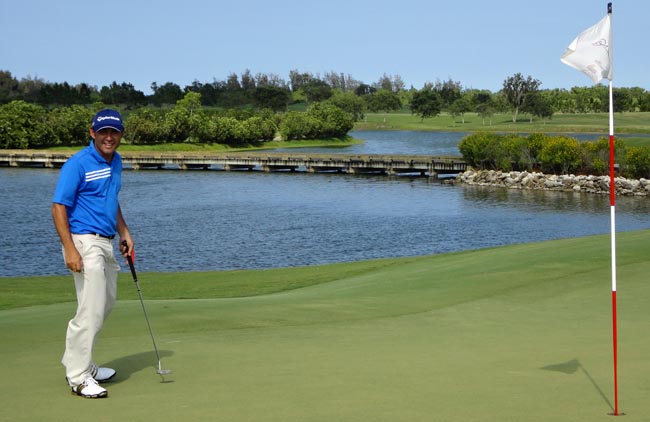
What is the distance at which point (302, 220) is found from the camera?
2355 inches

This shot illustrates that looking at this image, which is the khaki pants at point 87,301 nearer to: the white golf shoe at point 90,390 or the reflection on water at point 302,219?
the white golf shoe at point 90,390

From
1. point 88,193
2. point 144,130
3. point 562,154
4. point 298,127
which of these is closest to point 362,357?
point 88,193

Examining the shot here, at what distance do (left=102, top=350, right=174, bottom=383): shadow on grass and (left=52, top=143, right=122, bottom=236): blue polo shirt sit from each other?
146 cm

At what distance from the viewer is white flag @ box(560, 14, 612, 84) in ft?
25.7

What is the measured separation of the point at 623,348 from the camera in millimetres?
10523

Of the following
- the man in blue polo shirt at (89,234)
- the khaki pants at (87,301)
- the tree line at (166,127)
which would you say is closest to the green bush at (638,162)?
the man in blue polo shirt at (89,234)

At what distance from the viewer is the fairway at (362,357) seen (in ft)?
25.2

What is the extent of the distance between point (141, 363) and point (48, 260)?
32708 mm

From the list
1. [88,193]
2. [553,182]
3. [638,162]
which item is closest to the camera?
[88,193]

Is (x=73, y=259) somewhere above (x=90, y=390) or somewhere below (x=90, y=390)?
above

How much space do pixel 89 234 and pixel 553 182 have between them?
8012cm

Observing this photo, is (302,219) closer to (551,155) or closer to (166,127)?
(551,155)

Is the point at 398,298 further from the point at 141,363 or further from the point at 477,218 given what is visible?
the point at 477,218

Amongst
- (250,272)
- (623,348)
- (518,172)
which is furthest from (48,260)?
(518,172)
